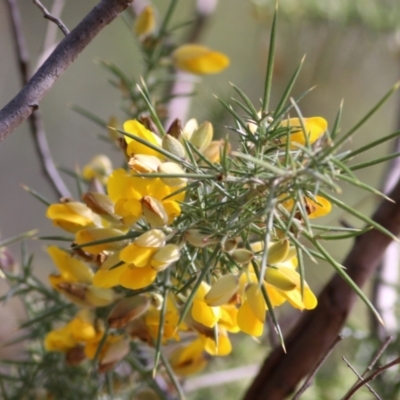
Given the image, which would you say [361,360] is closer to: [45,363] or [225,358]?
[225,358]

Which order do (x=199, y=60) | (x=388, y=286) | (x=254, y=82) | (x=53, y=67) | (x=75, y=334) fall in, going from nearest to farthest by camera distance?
(x=53, y=67) < (x=75, y=334) < (x=199, y=60) < (x=388, y=286) < (x=254, y=82)

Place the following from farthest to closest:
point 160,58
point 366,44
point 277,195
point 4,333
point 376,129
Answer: point 376,129, point 366,44, point 4,333, point 160,58, point 277,195

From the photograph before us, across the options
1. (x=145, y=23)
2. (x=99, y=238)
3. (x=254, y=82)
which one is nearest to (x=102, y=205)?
(x=99, y=238)

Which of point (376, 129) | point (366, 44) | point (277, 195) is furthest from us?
point (376, 129)

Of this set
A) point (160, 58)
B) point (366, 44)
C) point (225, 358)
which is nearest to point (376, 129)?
point (366, 44)

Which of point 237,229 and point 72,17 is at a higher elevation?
point 72,17

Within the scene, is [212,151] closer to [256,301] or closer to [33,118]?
[256,301]
